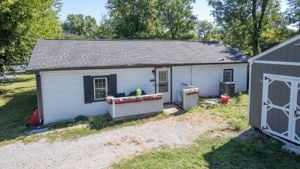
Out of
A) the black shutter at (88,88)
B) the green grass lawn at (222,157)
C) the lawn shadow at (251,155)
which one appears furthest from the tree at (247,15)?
the black shutter at (88,88)

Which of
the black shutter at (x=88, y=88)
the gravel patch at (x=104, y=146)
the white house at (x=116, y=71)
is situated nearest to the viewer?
the gravel patch at (x=104, y=146)

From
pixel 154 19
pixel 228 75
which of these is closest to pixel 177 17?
pixel 154 19

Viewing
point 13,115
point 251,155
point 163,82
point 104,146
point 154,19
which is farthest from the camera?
point 154,19

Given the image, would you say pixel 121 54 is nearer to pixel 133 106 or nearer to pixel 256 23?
pixel 133 106

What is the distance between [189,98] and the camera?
12.1 m

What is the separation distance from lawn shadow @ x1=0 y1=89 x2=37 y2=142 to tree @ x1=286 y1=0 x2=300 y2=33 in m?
25.4

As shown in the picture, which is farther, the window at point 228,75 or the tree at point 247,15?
the tree at point 247,15

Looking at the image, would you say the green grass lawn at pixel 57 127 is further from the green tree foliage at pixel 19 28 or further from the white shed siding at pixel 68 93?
the green tree foliage at pixel 19 28

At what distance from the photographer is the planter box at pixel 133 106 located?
1048 cm

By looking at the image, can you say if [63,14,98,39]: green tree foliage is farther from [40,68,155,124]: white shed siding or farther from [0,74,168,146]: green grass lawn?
[40,68,155,124]: white shed siding

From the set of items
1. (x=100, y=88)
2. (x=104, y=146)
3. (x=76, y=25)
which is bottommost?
(x=104, y=146)

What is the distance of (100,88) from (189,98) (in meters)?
4.55

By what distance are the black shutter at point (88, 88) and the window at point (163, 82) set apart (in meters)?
3.87

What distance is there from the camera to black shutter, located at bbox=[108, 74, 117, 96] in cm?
1162
